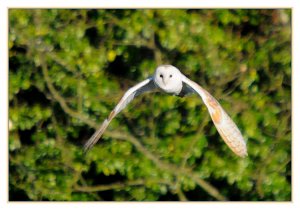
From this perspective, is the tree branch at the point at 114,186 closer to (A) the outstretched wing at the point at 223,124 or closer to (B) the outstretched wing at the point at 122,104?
(B) the outstretched wing at the point at 122,104

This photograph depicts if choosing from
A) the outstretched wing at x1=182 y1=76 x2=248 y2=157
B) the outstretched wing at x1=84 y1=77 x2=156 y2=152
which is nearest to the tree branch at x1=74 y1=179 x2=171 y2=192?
the outstretched wing at x1=84 y1=77 x2=156 y2=152

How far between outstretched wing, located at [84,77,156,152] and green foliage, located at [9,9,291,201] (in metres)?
0.86

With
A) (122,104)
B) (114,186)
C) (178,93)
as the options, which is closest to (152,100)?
(114,186)

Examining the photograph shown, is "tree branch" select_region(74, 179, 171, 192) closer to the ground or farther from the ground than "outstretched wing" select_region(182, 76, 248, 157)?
closer to the ground

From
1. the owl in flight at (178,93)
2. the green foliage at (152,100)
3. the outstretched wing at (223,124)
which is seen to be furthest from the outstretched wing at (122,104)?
the green foliage at (152,100)

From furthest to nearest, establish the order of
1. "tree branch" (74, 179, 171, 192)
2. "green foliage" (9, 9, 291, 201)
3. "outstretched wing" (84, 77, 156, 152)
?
"tree branch" (74, 179, 171, 192) < "green foliage" (9, 9, 291, 201) < "outstretched wing" (84, 77, 156, 152)

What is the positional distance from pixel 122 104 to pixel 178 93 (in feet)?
1.07

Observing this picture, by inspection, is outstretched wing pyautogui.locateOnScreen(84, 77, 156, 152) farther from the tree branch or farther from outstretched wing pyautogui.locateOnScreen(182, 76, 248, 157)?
the tree branch

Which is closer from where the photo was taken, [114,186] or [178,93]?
[178,93]

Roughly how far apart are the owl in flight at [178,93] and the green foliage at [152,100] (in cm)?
93

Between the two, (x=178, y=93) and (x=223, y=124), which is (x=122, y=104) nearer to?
(x=178, y=93)

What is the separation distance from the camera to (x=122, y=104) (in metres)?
4.73

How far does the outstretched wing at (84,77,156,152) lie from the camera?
4.54 m

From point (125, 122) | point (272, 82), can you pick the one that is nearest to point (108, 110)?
point (125, 122)
